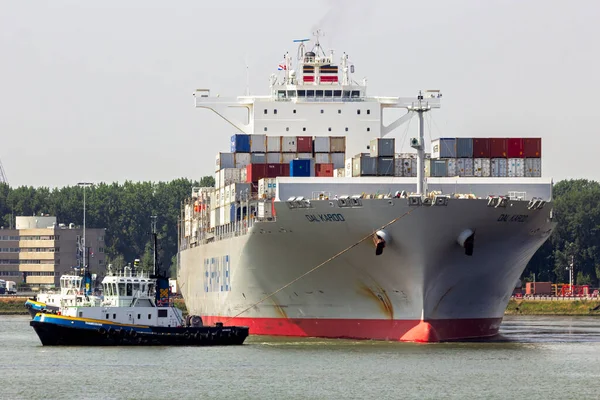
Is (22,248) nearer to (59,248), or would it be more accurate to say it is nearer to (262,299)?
(59,248)

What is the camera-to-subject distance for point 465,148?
221 ft

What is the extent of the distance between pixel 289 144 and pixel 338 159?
2860 millimetres

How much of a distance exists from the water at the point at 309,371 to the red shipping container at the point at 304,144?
1091cm

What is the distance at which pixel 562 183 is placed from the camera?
180500mm

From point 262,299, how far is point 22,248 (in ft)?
344

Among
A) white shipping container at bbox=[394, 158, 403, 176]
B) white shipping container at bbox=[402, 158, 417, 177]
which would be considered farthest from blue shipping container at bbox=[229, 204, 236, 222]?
white shipping container at bbox=[402, 158, 417, 177]

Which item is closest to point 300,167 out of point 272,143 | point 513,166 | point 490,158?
point 272,143

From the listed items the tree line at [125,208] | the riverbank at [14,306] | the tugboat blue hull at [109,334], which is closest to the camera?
the tugboat blue hull at [109,334]

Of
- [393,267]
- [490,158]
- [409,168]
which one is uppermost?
[490,158]

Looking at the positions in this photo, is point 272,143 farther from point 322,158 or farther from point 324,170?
point 324,170

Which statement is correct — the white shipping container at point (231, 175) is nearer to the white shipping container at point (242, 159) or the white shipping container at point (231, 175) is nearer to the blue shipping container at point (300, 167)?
the white shipping container at point (242, 159)

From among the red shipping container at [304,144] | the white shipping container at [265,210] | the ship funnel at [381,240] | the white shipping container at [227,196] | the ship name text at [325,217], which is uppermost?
the red shipping container at [304,144]

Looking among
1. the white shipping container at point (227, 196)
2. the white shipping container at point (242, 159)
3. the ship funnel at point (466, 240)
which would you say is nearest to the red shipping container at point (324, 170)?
the white shipping container at point (242, 159)

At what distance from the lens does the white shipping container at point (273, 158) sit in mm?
73938
